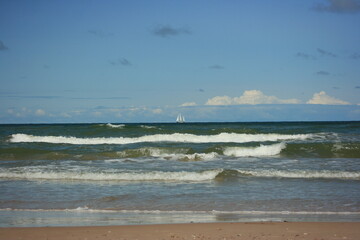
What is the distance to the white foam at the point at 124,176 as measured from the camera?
1462 centimetres

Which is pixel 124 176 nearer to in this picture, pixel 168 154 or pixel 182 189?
pixel 182 189

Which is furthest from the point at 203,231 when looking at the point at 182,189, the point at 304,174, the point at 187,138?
the point at 187,138

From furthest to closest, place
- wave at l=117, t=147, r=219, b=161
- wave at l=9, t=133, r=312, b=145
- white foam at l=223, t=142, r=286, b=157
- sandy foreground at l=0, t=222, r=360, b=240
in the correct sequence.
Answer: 1. wave at l=9, t=133, r=312, b=145
2. white foam at l=223, t=142, r=286, b=157
3. wave at l=117, t=147, r=219, b=161
4. sandy foreground at l=0, t=222, r=360, b=240

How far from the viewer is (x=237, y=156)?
2200 cm

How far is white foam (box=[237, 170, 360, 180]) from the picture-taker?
14917 mm

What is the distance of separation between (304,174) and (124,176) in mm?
6210

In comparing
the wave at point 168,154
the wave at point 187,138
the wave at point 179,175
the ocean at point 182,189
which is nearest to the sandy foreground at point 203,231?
the ocean at point 182,189

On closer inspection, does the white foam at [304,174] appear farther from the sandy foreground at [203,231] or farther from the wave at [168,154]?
the sandy foreground at [203,231]

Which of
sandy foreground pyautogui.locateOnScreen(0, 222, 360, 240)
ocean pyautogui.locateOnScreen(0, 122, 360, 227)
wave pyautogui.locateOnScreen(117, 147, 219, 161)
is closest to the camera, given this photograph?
sandy foreground pyautogui.locateOnScreen(0, 222, 360, 240)

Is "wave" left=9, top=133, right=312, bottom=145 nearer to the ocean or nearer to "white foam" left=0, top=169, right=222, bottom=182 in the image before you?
the ocean

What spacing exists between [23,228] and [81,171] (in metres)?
7.91

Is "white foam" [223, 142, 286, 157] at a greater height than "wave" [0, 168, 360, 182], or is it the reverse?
"white foam" [223, 142, 286, 157]

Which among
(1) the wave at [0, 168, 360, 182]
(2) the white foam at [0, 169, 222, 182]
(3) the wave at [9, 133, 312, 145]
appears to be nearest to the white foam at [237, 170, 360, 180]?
(1) the wave at [0, 168, 360, 182]

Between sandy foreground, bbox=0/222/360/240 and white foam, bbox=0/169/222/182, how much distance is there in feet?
21.5
